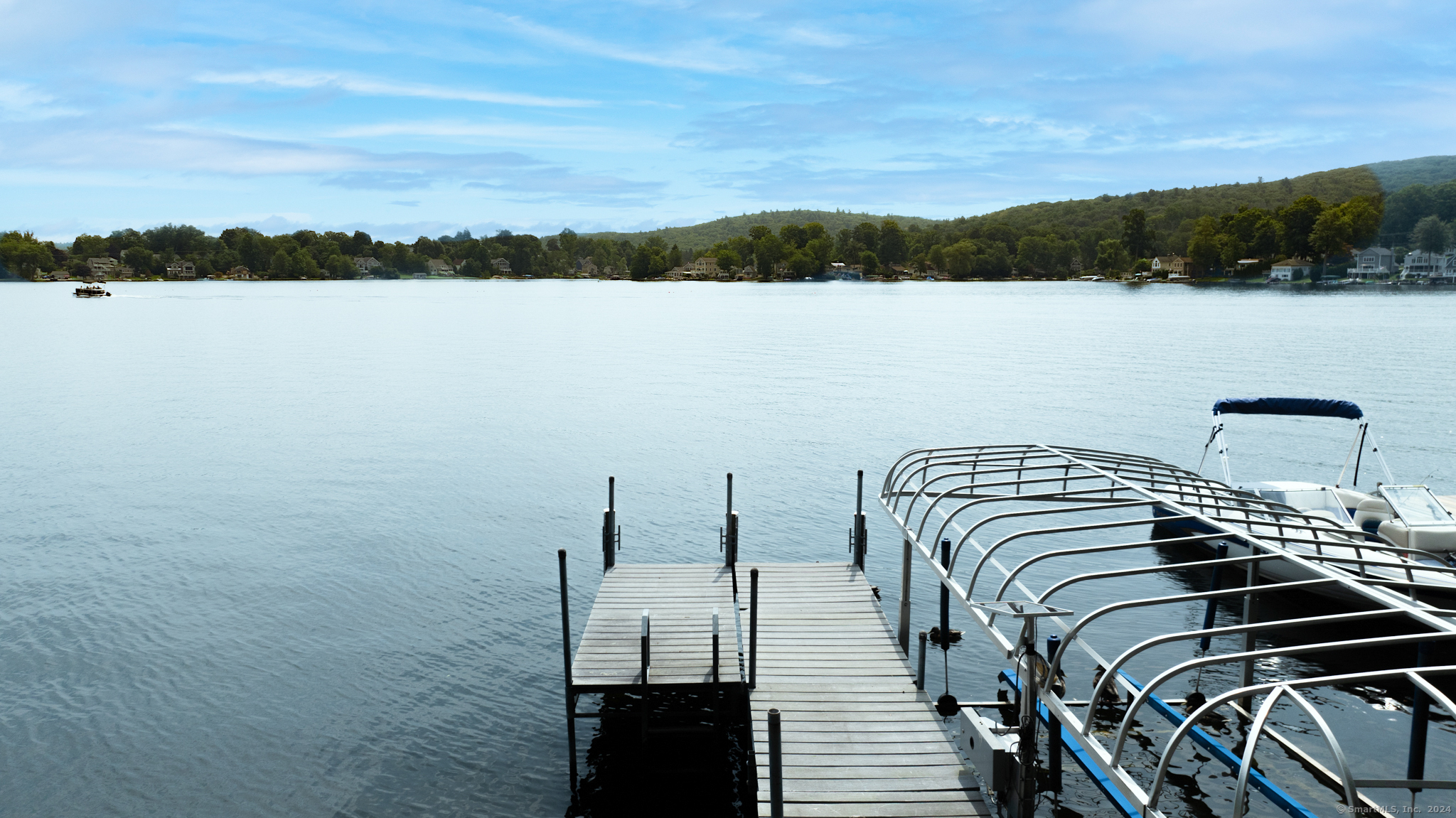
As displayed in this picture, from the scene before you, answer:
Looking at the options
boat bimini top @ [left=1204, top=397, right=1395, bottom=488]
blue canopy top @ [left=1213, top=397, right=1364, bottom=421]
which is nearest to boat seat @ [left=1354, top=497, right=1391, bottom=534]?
boat bimini top @ [left=1204, top=397, right=1395, bottom=488]

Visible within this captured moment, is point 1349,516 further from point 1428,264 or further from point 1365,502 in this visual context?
point 1428,264

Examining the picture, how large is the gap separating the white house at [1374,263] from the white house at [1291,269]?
832 cm

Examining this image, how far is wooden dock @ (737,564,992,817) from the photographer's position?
35.5 ft

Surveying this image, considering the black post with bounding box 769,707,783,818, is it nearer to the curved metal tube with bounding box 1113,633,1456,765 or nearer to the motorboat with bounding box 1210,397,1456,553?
the curved metal tube with bounding box 1113,633,1456,765

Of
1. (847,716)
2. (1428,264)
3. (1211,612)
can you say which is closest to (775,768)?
(847,716)

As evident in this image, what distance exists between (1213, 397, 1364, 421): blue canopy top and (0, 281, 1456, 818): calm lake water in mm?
5992

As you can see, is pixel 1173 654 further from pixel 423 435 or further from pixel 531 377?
pixel 531 377

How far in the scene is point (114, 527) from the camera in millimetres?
27391

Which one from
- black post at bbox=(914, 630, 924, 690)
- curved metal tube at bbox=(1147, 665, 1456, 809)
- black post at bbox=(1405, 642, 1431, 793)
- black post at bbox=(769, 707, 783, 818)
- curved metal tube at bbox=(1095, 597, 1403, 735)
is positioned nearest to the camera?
curved metal tube at bbox=(1147, 665, 1456, 809)

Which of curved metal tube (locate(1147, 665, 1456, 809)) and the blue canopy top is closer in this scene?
curved metal tube (locate(1147, 665, 1456, 809))

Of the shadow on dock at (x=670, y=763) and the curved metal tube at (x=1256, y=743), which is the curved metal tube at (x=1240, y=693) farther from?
the shadow on dock at (x=670, y=763)

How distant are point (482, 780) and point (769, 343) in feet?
259

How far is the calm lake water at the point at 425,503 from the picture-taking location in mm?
15227

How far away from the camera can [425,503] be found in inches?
1197
